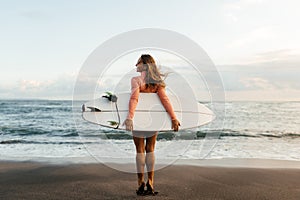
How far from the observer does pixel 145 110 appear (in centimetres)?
454

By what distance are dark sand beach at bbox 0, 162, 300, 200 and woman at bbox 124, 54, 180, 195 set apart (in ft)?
1.39

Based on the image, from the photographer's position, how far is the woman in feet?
14.7

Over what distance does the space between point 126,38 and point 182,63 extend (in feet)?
2.62

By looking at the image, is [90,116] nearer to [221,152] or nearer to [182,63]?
[182,63]

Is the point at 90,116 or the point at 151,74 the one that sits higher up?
the point at 151,74

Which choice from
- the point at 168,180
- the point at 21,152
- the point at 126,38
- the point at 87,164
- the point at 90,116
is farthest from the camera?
the point at 21,152

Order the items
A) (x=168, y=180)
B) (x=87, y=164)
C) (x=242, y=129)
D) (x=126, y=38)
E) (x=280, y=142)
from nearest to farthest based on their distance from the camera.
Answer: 1. (x=126, y=38)
2. (x=168, y=180)
3. (x=87, y=164)
4. (x=280, y=142)
5. (x=242, y=129)

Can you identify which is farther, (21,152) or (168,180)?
(21,152)

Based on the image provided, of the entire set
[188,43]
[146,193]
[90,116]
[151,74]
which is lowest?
[146,193]

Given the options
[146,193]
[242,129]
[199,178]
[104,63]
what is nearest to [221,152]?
[199,178]

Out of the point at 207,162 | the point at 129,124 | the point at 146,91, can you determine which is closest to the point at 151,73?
the point at 146,91

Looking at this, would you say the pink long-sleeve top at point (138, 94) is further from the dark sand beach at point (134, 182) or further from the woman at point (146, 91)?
the dark sand beach at point (134, 182)

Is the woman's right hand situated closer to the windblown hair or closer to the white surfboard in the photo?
the white surfboard

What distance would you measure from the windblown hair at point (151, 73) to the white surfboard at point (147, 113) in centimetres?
16
